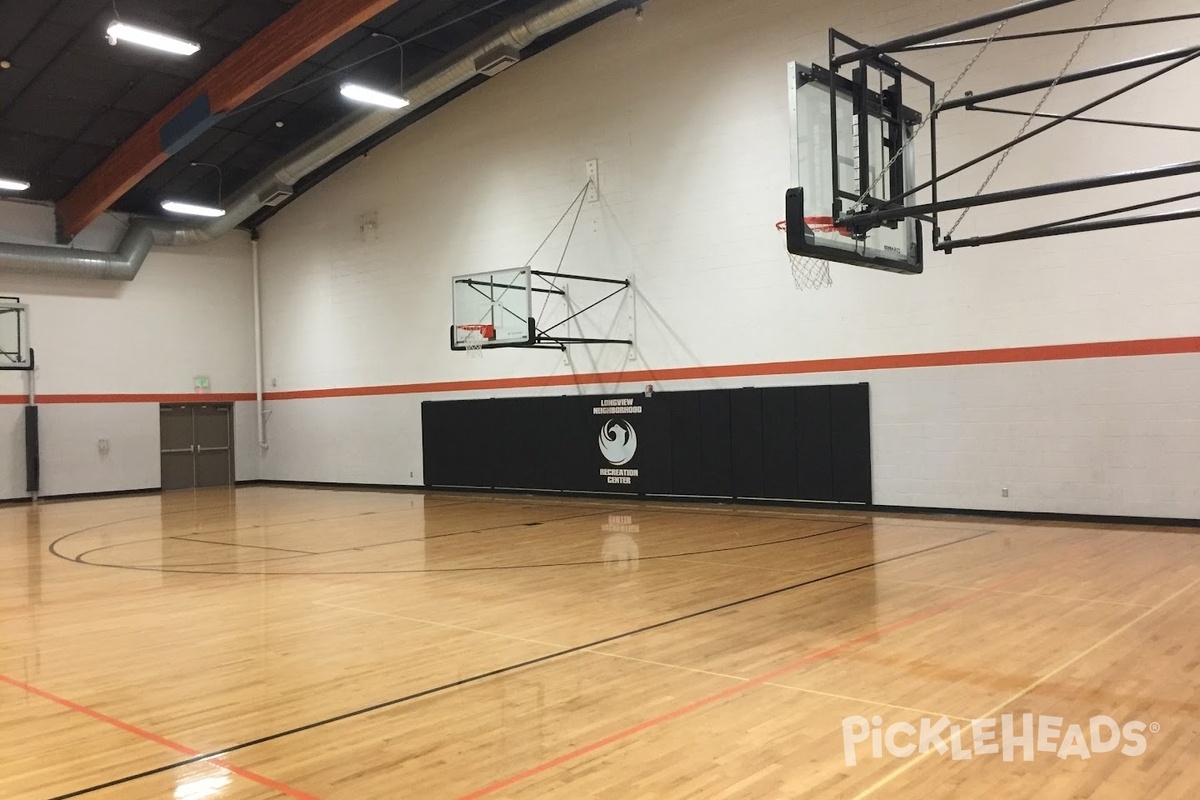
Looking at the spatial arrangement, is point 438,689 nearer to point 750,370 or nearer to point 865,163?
point 865,163

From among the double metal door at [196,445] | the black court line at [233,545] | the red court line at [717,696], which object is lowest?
the black court line at [233,545]

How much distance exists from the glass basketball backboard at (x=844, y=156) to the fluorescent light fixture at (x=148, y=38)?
→ 7881 millimetres

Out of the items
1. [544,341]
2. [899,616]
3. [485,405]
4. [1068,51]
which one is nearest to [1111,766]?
[899,616]

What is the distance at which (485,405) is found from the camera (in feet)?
55.1

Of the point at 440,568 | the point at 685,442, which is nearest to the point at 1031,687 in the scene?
the point at 440,568

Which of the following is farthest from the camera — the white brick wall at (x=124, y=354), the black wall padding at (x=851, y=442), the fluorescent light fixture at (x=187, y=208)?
the white brick wall at (x=124, y=354)

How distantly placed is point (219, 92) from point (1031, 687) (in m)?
13.5

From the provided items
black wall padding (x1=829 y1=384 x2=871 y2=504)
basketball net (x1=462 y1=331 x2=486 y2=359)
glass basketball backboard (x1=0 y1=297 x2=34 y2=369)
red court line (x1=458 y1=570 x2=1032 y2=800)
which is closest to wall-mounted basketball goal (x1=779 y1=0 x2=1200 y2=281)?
red court line (x1=458 y1=570 x2=1032 y2=800)

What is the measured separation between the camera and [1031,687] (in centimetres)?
455

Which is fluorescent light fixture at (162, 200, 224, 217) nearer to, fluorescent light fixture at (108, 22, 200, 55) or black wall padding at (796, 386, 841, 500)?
fluorescent light fixture at (108, 22, 200, 55)

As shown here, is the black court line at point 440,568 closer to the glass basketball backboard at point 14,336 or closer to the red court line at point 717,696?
the red court line at point 717,696

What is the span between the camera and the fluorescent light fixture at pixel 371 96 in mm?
13188

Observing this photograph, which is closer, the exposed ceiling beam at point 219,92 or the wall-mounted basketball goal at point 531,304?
the exposed ceiling beam at point 219,92

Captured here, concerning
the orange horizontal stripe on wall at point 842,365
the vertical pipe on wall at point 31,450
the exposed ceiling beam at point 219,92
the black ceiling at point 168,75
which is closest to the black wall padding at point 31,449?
the vertical pipe on wall at point 31,450
